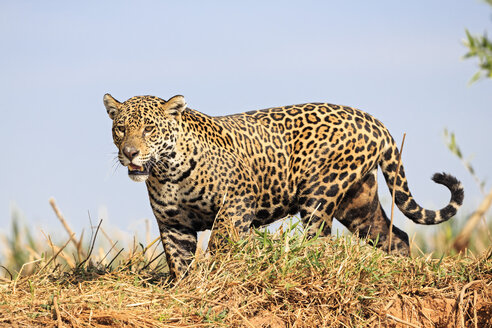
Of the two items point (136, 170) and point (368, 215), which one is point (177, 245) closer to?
→ point (136, 170)

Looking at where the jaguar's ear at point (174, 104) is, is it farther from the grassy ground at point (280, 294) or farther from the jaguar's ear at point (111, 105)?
the grassy ground at point (280, 294)

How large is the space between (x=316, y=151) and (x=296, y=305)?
105 inches

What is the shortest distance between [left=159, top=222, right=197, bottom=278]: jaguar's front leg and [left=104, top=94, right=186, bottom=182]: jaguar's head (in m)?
0.79

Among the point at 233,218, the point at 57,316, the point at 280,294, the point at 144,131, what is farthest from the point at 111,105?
the point at 280,294

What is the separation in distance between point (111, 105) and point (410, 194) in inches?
160

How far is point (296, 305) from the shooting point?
20.1ft

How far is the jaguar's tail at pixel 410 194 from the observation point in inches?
342

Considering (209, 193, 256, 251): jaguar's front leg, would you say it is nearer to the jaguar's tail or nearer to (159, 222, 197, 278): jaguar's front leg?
(159, 222, 197, 278): jaguar's front leg

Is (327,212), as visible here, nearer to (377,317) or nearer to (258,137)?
(258,137)

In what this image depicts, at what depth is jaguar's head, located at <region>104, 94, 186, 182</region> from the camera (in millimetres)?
7219

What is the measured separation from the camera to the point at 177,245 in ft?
26.1

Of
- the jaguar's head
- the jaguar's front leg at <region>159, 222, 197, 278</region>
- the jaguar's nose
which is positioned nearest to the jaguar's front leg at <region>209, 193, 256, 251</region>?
the jaguar's front leg at <region>159, 222, 197, 278</region>

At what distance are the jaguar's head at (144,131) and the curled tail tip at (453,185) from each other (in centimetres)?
350

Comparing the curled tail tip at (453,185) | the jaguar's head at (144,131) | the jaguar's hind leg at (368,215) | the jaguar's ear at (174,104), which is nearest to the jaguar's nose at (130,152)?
the jaguar's head at (144,131)
